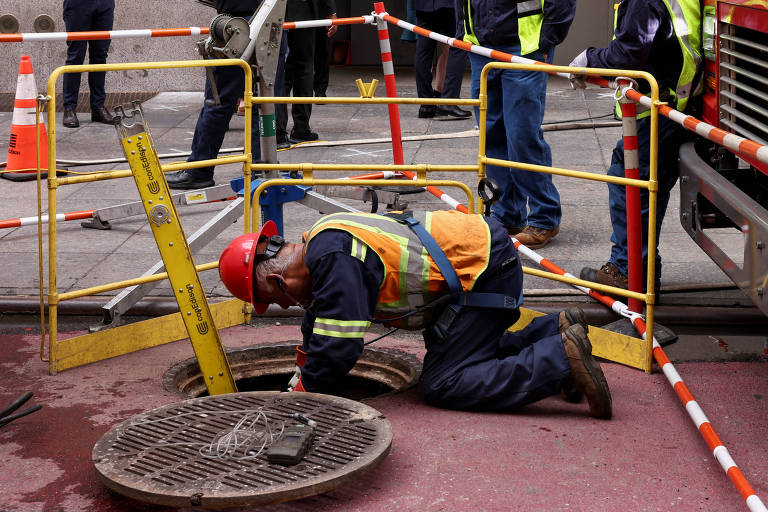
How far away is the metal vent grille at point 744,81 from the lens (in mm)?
4109

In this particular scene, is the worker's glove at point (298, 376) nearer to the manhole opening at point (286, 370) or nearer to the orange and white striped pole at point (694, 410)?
the manhole opening at point (286, 370)

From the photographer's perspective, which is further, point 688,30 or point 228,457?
point 688,30

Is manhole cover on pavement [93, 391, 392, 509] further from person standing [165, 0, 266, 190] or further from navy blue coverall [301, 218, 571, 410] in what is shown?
person standing [165, 0, 266, 190]

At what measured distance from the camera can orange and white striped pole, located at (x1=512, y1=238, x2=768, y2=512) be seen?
10.7ft

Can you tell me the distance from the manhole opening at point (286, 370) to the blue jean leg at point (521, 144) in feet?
6.18

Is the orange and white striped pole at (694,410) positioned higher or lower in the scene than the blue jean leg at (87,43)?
lower

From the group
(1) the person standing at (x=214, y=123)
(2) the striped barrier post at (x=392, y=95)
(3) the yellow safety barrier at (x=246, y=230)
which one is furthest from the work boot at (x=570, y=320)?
(1) the person standing at (x=214, y=123)

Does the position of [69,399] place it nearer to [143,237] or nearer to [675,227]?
[143,237]

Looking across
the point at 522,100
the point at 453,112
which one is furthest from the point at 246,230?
the point at 453,112

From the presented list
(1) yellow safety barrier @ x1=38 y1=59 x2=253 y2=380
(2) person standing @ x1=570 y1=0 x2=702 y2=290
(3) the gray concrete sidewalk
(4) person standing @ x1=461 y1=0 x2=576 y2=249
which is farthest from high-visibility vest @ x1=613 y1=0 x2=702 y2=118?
(1) yellow safety barrier @ x1=38 y1=59 x2=253 y2=380

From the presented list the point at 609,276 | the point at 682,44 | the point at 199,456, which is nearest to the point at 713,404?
the point at 609,276

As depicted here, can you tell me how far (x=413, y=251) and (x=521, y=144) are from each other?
253cm

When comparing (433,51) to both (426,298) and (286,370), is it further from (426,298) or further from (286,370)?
(426,298)

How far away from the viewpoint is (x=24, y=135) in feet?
27.1
